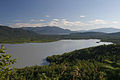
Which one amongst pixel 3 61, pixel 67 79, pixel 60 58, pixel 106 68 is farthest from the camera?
pixel 60 58

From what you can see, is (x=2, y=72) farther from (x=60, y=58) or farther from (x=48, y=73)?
(x=60, y=58)

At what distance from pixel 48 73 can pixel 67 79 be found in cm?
1802

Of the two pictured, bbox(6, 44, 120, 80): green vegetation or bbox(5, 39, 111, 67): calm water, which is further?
bbox(5, 39, 111, 67): calm water

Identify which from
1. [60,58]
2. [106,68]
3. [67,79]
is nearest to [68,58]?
[60,58]

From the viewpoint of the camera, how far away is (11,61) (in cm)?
429

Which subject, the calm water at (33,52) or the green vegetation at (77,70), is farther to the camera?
the calm water at (33,52)

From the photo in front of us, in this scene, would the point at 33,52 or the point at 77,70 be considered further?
the point at 33,52

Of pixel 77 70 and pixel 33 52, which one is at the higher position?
pixel 77 70

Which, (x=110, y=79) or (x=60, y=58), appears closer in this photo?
(x=110, y=79)

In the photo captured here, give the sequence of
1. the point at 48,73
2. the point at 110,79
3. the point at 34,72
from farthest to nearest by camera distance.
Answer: the point at 34,72 → the point at 48,73 → the point at 110,79

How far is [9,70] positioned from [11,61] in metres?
0.36

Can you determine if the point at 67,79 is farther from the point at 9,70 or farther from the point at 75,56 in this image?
the point at 75,56

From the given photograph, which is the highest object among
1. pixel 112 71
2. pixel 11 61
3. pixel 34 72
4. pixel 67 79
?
pixel 11 61

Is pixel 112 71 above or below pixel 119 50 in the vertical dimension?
above
